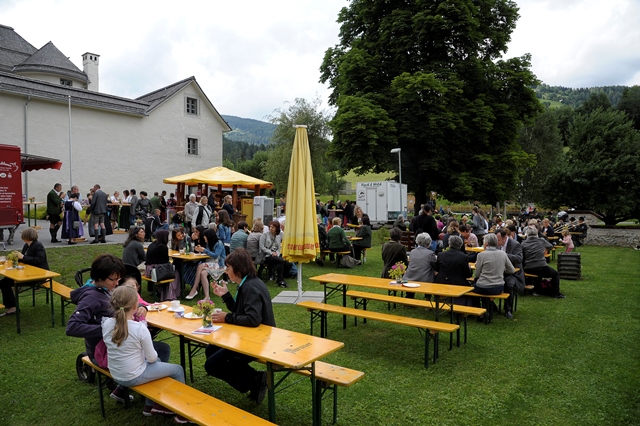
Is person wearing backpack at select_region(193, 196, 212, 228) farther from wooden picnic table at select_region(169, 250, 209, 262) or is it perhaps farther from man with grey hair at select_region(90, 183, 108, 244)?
wooden picnic table at select_region(169, 250, 209, 262)


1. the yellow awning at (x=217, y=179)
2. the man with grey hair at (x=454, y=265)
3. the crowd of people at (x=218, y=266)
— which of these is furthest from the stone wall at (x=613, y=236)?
the man with grey hair at (x=454, y=265)

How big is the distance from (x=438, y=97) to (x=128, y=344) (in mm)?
20819

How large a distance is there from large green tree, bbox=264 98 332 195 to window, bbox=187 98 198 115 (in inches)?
355

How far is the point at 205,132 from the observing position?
29438mm

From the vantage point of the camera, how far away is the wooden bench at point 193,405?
10.1 feet

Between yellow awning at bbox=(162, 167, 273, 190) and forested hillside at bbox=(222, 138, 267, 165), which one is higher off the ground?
forested hillside at bbox=(222, 138, 267, 165)

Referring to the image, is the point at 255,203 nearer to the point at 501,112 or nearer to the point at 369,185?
the point at 369,185

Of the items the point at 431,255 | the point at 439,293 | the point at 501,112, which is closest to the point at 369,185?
the point at 501,112

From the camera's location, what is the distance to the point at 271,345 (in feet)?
11.8

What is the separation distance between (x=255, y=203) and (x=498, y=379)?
14756 mm

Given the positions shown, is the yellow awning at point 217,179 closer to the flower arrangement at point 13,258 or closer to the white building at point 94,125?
the white building at point 94,125

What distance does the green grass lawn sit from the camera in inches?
163

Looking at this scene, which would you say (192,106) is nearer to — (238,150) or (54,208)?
(54,208)

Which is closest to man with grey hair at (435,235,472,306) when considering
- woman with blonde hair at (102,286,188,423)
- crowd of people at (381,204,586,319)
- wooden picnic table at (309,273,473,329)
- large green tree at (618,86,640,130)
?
crowd of people at (381,204,586,319)
